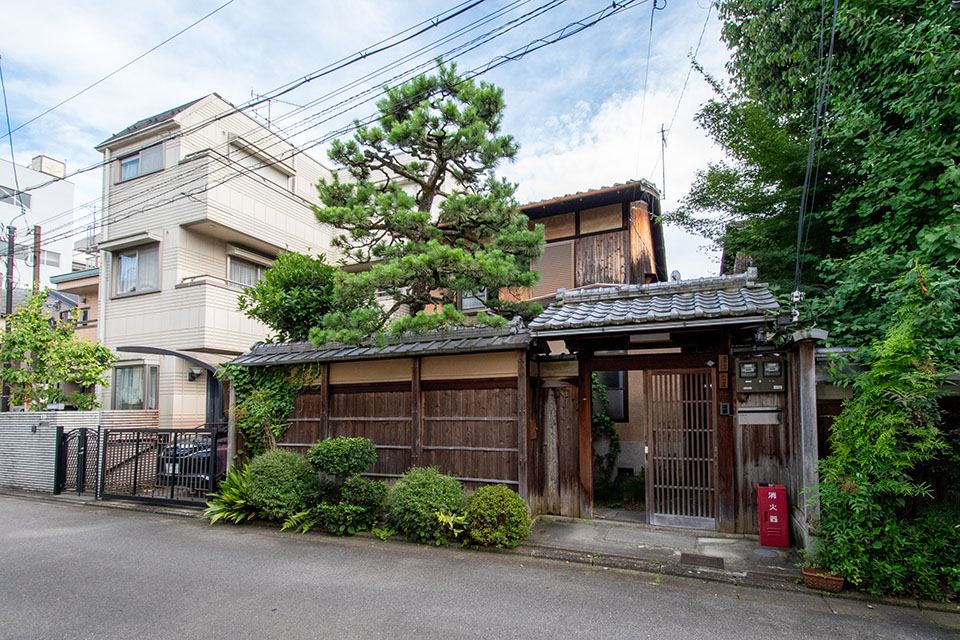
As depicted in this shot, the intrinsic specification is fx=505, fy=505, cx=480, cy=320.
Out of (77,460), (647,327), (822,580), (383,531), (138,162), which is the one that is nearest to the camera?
(822,580)

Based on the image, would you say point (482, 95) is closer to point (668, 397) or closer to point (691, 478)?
point (668, 397)

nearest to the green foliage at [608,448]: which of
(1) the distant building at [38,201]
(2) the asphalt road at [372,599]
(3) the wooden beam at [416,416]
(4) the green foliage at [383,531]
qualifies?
(3) the wooden beam at [416,416]

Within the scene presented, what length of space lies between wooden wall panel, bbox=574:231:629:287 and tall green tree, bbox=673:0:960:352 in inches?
104

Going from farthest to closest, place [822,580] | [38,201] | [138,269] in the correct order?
[38,201] < [138,269] < [822,580]

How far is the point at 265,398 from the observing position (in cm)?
902

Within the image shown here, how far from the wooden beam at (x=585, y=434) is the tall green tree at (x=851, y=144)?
3.01 meters

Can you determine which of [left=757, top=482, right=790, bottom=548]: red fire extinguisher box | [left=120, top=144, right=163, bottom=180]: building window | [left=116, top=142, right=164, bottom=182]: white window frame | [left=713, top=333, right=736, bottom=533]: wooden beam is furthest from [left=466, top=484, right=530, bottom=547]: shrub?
[left=120, top=144, right=163, bottom=180]: building window

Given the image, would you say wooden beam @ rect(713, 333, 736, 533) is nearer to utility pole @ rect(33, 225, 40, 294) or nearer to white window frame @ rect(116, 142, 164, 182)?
white window frame @ rect(116, 142, 164, 182)

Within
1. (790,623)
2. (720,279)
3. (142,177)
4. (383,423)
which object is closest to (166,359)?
(142,177)

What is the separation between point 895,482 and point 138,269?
1748 centimetres

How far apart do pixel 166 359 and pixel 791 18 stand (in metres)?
15.6

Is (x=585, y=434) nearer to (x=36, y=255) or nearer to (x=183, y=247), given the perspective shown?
(x=183, y=247)

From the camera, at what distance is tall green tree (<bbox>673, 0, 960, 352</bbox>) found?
5609 millimetres

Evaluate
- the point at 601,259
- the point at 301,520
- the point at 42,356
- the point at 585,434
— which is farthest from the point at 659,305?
the point at 42,356
